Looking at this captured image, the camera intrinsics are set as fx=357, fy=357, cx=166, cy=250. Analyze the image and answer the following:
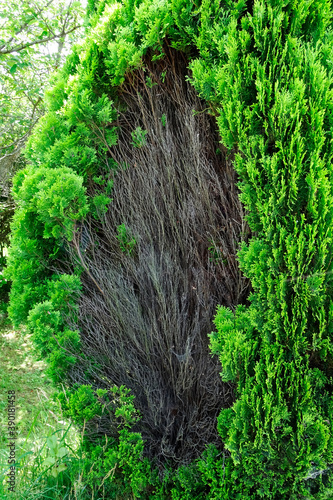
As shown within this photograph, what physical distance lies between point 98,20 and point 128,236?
80.6 inches

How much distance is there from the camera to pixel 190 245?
9.41ft

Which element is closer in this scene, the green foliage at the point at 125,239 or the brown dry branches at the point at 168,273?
the brown dry branches at the point at 168,273

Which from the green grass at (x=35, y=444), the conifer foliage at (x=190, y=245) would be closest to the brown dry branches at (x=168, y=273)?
the conifer foliage at (x=190, y=245)

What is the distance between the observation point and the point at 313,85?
Result: 216 cm

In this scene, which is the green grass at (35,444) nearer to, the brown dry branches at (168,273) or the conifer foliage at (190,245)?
the conifer foliage at (190,245)

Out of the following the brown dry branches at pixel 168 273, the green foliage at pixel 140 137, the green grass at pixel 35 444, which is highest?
the green foliage at pixel 140 137

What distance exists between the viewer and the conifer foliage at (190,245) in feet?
7.14

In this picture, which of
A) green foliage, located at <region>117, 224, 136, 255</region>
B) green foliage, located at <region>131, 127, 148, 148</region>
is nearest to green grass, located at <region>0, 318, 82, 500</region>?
green foliage, located at <region>117, 224, 136, 255</region>

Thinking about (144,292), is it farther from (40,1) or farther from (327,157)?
(40,1)

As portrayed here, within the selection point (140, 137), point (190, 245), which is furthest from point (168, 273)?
point (140, 137)

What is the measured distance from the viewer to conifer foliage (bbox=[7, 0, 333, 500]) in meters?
2.18

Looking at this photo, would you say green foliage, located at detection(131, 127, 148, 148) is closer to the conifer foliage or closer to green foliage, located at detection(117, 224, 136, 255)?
the conifer foliage

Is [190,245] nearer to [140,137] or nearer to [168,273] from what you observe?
[168,273]

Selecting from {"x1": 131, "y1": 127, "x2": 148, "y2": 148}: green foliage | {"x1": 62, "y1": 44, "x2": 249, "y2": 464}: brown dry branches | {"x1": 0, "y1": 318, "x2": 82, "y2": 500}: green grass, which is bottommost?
{"x1": 0, "y1": 318, "x2": 82, "y2": 500}: green grass
